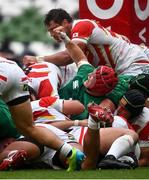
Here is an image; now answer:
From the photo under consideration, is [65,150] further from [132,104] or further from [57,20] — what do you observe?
[57,20]

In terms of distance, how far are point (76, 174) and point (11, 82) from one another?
1084 mm

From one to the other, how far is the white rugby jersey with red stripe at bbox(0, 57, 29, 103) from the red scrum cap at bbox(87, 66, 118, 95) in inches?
50.6

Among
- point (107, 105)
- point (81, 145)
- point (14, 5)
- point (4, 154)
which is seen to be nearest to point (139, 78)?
point (107, 105)

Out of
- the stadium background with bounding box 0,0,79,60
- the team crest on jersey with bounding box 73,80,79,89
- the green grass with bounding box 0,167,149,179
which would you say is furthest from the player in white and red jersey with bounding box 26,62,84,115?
the stadium background with bounding box 0,0,79,60

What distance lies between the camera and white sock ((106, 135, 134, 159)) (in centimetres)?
906

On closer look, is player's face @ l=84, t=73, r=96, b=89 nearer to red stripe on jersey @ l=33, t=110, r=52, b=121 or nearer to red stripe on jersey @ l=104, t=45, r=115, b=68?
red stripe on jersey @ l=33, t=110, r=52, b=121

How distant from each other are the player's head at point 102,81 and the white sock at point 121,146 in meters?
1.02

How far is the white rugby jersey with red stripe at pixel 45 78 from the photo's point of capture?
10.6 metres

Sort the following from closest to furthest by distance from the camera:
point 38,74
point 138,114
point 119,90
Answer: point 138,114 → point 119,90 → point 38,74

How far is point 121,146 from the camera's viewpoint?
910 cm

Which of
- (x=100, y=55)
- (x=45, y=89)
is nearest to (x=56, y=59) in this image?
(x=100, y=55)

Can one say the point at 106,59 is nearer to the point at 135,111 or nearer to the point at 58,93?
the point at 58,93

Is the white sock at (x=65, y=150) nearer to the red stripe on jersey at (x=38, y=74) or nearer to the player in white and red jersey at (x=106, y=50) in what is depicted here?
the red stripe on jersey at (x=38, y=74)

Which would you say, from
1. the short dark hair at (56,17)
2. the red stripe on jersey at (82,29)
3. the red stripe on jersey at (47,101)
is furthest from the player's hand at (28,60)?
the red stripe on jersey at (47,101)
